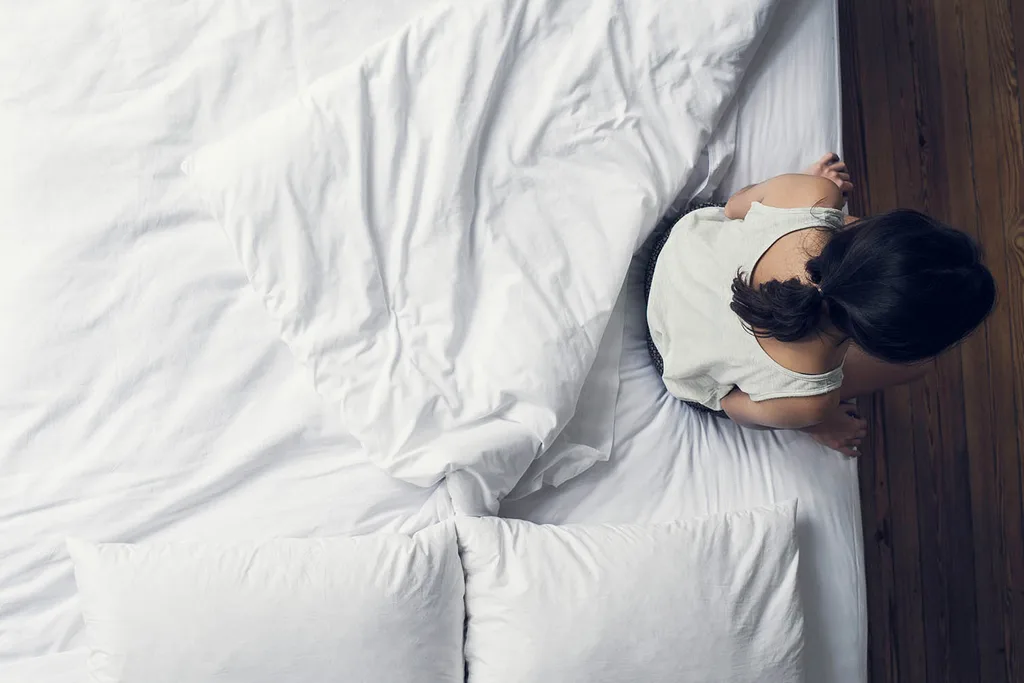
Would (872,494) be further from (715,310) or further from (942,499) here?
(715,310)

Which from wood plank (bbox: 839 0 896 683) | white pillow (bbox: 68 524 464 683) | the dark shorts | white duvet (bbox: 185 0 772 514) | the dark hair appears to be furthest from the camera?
wood plank (bbox: 839 0 896 683)

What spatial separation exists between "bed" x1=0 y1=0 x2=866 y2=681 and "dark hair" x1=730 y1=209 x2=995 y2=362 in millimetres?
327

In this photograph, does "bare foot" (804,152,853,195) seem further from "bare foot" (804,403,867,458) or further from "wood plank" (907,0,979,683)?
"wood plank" (907,0,979,683)

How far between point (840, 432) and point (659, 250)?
37 cm

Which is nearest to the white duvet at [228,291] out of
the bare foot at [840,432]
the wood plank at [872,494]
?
the bare foot at [840,432]

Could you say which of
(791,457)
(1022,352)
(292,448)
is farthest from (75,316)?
(1022,352)

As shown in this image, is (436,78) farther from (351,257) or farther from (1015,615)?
(1015,615)

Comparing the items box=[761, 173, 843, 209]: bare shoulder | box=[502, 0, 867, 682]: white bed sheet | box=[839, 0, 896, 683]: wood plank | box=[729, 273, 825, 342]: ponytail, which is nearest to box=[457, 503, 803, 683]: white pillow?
box=[502, 0, 867, 682]: white bed sheet

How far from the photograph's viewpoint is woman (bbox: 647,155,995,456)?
29.4 inches

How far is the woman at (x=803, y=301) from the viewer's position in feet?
2.45

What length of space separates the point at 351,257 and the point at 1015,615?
1448 millimetres

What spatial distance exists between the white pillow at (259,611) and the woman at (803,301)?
446 millimetres

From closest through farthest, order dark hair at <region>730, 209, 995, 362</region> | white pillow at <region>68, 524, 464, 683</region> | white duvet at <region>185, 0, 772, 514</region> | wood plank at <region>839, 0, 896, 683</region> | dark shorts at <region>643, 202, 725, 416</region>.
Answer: dark hair at <region>730, 209, 995, 362</region> → white pillow at <region>68, 524, 464, 683</region> → white duvet at <region>185, 0, 772, 514</region> → dark shorts at <region>643, 202, 725, 416</region> → wood plank at <region>839, 0, 896, 683</region>

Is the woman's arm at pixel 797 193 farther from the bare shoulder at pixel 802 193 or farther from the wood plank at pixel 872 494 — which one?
the wood plank at pixel 872 494
